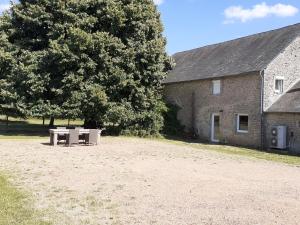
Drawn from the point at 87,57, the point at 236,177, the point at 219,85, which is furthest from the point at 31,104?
the point at 236,177

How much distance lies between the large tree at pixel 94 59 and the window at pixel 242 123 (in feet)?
19.0

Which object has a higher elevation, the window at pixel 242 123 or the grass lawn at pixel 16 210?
the window at pixel 242 123

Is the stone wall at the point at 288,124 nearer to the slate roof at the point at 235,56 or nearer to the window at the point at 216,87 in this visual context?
the slate roof at the point at 235,56

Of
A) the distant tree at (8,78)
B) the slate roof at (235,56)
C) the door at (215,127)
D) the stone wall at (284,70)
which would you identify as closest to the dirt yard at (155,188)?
the stone wall at (284,70)

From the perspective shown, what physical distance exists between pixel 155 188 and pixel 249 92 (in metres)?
17.1

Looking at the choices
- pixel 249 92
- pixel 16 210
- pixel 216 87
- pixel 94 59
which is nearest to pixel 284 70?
pixel 249 92

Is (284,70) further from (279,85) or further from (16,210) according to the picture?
(16,210)

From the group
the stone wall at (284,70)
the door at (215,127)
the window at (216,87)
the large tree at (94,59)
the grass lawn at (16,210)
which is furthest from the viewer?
the door at (215,127)

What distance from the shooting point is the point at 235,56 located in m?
30.1

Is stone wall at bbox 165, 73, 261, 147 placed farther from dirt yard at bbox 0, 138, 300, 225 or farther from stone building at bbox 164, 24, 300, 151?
dirt yard at bbox 0, 138, 300, 225

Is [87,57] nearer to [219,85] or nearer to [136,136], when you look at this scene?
[136,136]

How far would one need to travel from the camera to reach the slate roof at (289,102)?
23.8 metres

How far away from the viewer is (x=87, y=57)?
27.0m

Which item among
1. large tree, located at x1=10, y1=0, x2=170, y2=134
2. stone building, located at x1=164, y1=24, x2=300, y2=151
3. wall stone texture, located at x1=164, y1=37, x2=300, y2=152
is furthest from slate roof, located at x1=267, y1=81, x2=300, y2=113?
large tree, located at x1=10, y1=0, x2=170, y2=134
